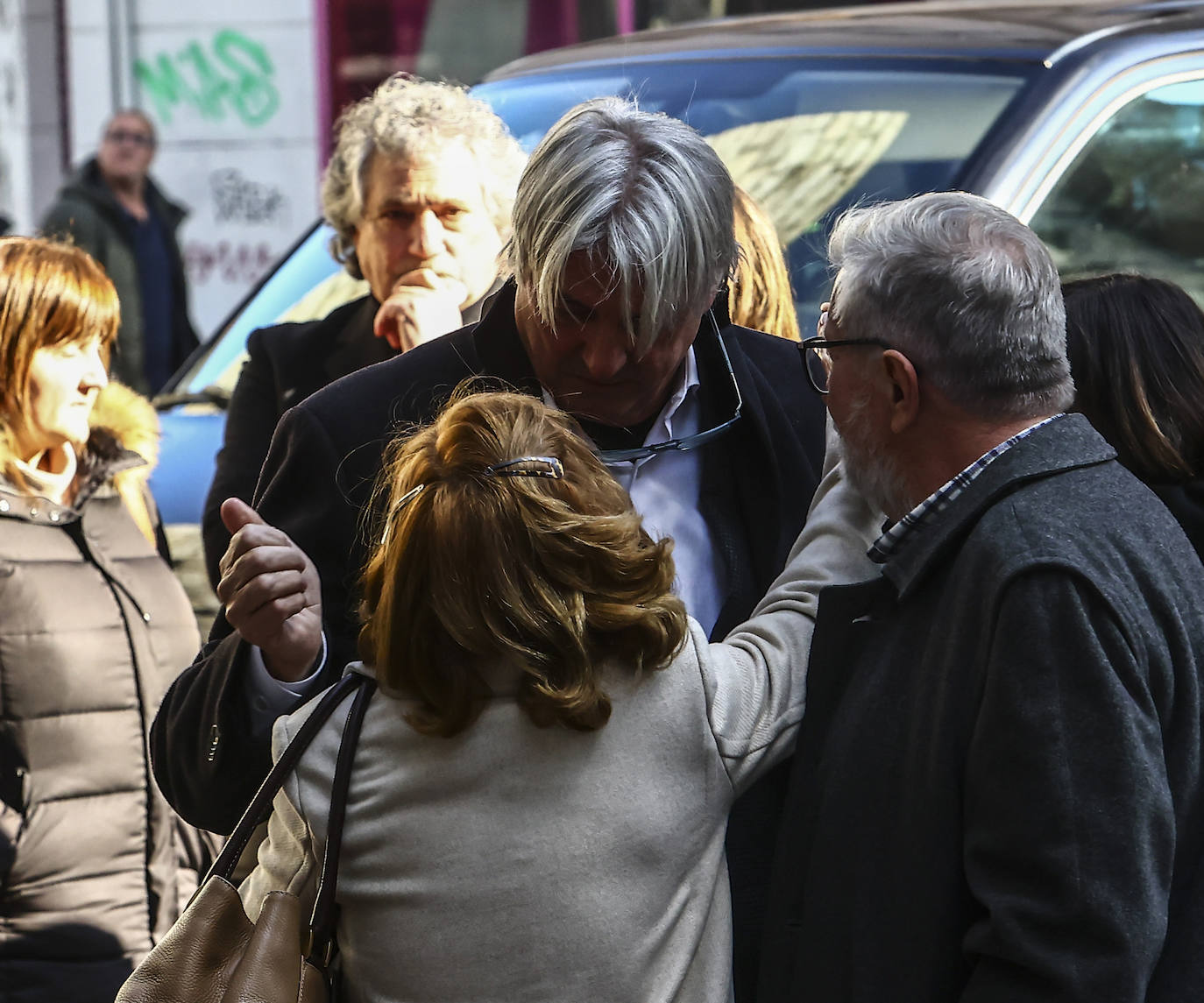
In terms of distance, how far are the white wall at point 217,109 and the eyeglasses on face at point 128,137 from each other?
271 centimetres

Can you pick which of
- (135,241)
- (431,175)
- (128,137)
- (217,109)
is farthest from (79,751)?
(217,109)

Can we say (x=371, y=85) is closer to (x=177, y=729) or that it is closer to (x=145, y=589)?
(x=145, y=589)

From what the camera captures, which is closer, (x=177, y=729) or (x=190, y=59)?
(x=177, y=729)

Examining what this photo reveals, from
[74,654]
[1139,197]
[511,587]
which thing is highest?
[1139,197]

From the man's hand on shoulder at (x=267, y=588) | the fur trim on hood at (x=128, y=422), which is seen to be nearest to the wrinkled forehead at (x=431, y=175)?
the fur trim on hood at (x=128, y=422)

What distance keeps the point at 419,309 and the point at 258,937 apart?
1633mm

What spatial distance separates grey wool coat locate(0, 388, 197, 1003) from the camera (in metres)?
2.93

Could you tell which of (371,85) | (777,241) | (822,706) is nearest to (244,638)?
(822,706)

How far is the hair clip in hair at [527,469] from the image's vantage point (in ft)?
5.86

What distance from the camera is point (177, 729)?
6.76ft

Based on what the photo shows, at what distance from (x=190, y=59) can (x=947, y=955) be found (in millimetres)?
10664

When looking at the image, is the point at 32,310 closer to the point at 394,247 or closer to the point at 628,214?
the point at 394,247

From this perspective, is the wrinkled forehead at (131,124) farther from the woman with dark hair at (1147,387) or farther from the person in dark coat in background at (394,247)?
the woman with dark hair at (1147,387)

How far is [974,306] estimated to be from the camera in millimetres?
1795
